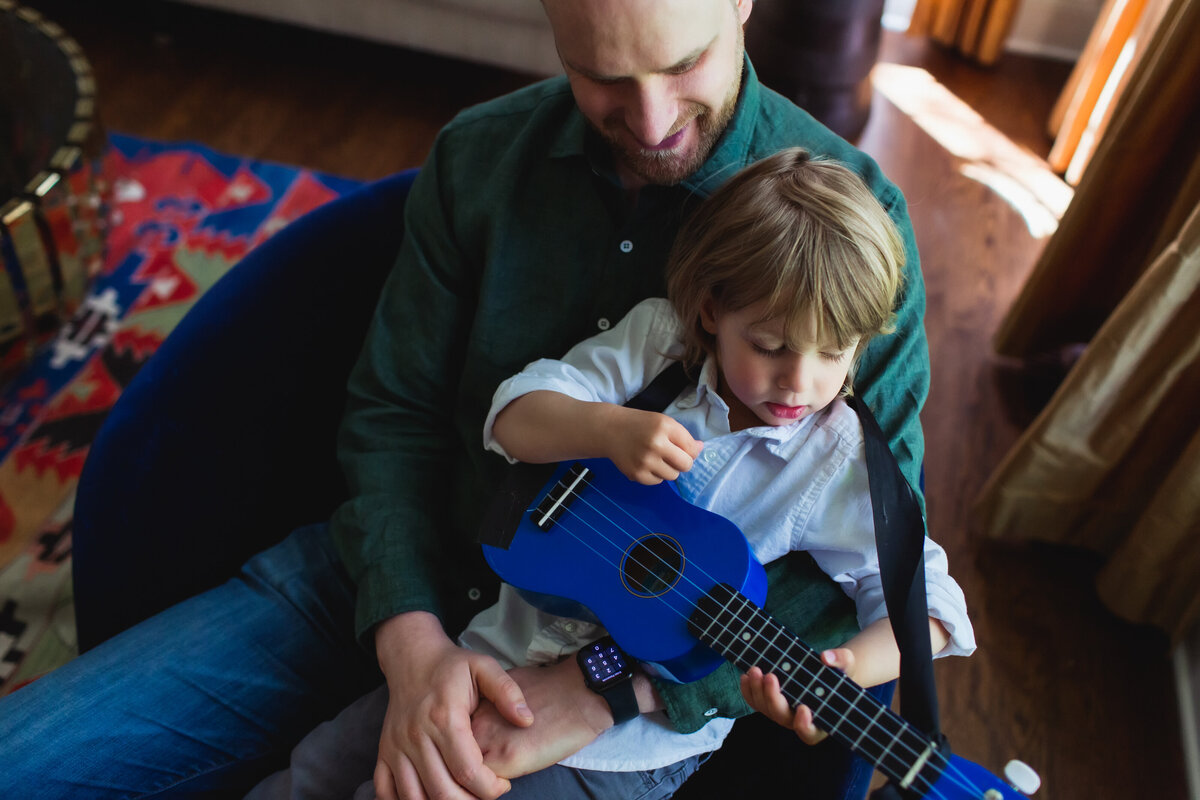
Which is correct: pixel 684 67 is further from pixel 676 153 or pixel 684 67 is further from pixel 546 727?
Result: pixel 546 727

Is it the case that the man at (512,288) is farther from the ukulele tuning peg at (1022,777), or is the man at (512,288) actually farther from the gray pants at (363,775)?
the ukulele tuning peg at (1022,777)

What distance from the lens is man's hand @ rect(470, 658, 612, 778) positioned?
91 centimetres

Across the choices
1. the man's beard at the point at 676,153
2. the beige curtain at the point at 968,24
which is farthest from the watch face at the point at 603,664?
the beige curtain at the point at 968,24

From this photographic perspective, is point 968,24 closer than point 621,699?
No

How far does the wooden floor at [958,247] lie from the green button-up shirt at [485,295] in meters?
0.85

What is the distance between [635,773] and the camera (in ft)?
3.08

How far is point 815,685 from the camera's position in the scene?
78cm

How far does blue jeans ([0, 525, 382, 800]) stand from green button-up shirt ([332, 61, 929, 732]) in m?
0.08

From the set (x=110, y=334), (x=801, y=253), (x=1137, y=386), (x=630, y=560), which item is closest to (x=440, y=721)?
(x=630, y=560)

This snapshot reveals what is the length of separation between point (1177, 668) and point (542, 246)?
1.29 meters

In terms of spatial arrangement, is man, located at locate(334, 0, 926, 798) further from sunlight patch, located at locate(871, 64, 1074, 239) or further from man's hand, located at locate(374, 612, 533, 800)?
sunlight patch, located at locate(871, 64, 1074, 239)

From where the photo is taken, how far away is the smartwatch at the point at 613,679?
0.92 metres

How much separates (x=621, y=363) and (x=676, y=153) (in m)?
0.22

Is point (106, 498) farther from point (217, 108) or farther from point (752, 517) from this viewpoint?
point (217, 108)
